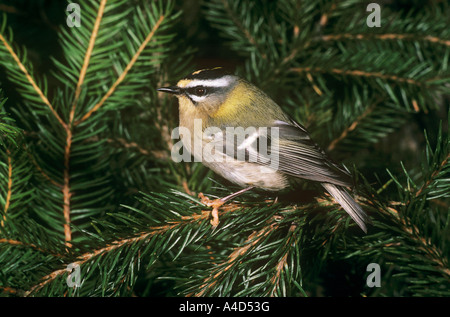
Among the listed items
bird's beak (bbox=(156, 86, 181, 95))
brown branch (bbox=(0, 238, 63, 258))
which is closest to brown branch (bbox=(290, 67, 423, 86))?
bird's beak (bbox=(156, 86, 181, 95))

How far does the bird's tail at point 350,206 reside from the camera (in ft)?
2.67

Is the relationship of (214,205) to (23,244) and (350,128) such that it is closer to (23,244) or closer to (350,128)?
(23,244)

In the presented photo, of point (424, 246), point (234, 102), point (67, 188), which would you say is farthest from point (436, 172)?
point (67, 188)

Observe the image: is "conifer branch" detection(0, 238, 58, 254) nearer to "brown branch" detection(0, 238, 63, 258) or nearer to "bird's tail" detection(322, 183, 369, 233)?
"brown branch" detection(0, 238, 63, 258)

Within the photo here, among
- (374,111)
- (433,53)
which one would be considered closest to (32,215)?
(374,111)

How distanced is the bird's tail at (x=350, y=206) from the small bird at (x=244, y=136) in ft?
0.18

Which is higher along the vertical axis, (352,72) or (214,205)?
(352,72)

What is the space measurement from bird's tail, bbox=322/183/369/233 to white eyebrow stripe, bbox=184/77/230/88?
21.2 inches

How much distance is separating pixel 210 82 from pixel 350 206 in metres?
0.64

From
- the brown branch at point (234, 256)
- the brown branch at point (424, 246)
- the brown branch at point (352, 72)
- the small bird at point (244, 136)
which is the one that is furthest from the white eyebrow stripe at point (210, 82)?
the brown branch at point (424, 246)

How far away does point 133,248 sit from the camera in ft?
2.52

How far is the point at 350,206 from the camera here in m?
0.85

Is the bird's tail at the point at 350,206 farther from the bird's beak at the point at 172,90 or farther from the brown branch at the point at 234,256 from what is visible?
the bird's beak at the point at 172,90

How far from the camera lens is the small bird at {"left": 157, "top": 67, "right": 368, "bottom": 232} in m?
1.12
